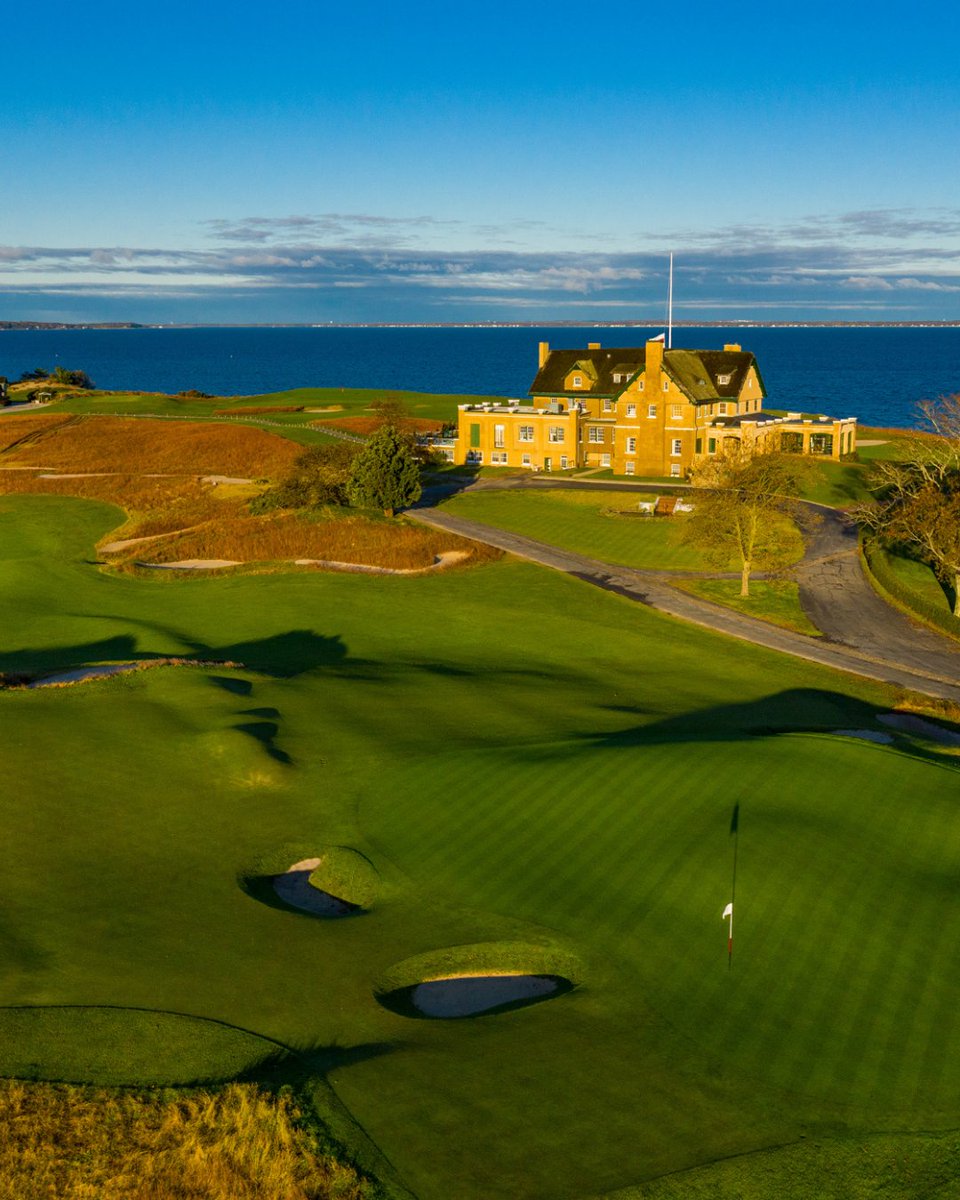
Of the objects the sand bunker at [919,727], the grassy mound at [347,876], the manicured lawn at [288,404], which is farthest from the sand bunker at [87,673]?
the manicured lawn at [288,404]

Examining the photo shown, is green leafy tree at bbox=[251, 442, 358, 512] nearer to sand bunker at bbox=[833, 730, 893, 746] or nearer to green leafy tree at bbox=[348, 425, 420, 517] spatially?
green leafy tree at bbox=[348, 425, 420, 517]

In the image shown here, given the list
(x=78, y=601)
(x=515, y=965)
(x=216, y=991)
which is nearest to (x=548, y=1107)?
(x=515, y=965)

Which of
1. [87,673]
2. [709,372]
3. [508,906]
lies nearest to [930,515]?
[508,906]

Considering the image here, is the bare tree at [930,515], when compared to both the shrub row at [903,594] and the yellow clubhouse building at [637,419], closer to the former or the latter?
the shrub row at [903,594]

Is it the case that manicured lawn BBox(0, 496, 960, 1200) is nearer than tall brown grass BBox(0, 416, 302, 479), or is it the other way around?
manicured lawn BBox(0, 496, 960, 1200)

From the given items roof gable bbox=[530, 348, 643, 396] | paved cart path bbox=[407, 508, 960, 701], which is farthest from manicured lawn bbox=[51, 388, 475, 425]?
paved cart path bbox=[407, 508, 960, 701]

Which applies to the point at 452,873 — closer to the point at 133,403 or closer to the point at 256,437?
the point at 256,437
